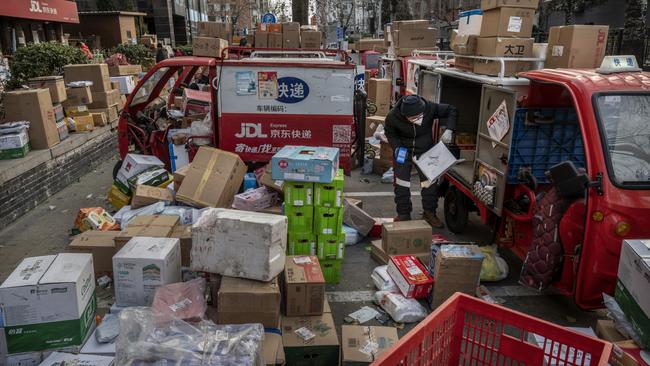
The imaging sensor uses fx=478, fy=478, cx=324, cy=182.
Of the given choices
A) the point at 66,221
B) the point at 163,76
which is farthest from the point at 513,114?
the point at 66,221

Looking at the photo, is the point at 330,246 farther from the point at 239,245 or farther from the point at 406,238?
the point at 239,245

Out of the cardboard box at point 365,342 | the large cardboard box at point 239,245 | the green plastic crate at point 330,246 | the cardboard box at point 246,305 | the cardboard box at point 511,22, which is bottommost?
the cardboard box at point 365,342

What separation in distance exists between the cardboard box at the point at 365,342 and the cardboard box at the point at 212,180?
8.91 feet

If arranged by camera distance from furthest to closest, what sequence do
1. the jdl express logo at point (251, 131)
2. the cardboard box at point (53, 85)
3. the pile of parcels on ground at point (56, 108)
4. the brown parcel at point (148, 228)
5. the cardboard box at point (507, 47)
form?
the cardboard box at point (53, 85) < the pile of parcels on ground at point (56, 108) < the jdl express logo at point (251, 131) < the cardboard box at point (507, 47) < the brown parcel at point (148, 228)

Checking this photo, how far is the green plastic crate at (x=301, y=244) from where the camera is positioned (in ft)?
15.0

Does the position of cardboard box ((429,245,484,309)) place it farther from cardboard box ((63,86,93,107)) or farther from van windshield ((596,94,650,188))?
cardboard box ((63,86,93,107))

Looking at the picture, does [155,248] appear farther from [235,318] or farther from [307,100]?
[307,100]

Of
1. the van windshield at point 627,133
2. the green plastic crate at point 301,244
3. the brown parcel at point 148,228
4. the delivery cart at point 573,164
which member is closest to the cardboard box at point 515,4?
the delivery cart at point 573,164

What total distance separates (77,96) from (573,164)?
864 centimetres

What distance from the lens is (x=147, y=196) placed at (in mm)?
5777

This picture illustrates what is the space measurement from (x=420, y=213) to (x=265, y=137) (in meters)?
2.34

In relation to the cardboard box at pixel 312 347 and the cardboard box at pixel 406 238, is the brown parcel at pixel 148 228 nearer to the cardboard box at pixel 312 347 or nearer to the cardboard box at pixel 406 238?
the cardboard box at pixel 312 347

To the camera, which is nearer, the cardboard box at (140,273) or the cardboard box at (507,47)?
the cardboard box at (140,273)

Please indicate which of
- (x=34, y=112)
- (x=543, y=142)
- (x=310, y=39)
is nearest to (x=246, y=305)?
(x=543, y=142)
